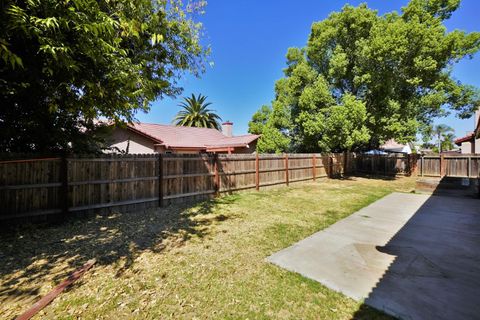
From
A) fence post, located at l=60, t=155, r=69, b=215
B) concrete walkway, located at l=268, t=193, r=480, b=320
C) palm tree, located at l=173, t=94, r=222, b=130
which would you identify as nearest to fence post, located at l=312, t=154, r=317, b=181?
concrete walkway, located at l=268, t=193, r=480, b=320

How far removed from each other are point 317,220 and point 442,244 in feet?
8.60

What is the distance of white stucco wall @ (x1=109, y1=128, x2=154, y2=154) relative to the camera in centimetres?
1587

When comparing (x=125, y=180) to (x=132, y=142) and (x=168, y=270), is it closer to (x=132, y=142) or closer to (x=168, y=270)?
(x=168, y=270)

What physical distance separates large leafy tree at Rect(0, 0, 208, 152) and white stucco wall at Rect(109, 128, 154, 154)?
30.9ft

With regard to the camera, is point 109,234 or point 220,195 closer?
point 109,234

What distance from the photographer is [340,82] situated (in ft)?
56.4

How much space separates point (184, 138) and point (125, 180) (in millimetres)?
13128

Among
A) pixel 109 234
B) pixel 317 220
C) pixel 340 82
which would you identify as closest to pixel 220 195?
pixel 317 220

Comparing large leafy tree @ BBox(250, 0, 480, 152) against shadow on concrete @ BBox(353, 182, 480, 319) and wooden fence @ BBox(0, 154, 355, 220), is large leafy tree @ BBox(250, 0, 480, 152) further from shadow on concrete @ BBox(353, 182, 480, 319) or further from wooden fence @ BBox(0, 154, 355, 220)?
shadow on concrete @ BBox(353, 182, 480, 319)

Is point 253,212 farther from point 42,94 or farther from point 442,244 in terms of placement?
point 42,94

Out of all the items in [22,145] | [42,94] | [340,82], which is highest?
[340,82]

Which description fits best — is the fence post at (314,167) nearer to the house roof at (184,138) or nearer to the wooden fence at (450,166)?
the house roof at (184,138)

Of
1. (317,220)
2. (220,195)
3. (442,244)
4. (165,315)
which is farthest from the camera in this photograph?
(220,195)

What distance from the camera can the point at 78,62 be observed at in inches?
156
